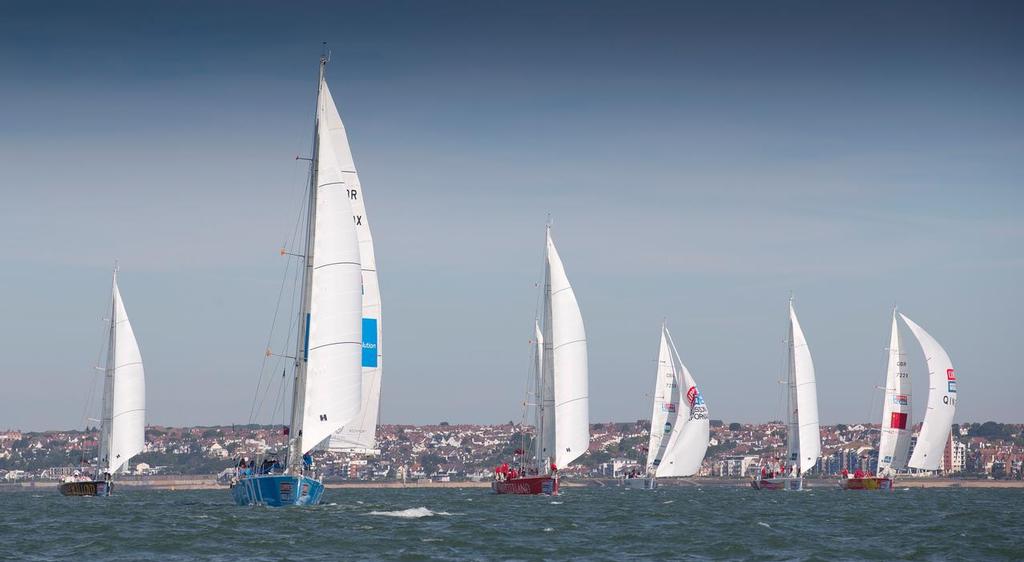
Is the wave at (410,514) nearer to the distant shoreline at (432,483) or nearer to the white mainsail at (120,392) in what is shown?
the white mainsail at (120,392)

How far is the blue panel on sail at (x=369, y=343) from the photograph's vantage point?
53500 mm

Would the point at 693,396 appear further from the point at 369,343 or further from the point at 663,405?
the point at 369,343

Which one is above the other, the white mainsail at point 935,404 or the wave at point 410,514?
the white mainsail at point 935,404

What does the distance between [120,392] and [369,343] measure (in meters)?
29.2

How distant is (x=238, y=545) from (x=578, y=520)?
15083mm

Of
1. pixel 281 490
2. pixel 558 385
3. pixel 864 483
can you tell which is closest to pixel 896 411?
pixel 864 483

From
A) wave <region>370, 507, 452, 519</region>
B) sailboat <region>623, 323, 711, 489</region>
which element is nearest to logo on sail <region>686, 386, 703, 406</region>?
sailboat <region>623, 323, 711, 489</region>

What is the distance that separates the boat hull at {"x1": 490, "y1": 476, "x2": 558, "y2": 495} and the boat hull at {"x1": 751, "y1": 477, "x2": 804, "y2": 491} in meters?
31.1

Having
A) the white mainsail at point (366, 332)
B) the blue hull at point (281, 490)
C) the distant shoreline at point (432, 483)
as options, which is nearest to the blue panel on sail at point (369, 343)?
the white mainsail at point (366, 332)

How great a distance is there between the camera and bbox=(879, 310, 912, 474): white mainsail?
94500 millimetres

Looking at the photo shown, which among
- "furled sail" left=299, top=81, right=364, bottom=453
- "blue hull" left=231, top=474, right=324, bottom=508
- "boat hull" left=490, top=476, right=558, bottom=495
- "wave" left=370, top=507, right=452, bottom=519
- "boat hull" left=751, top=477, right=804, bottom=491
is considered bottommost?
"wave" left=370, top=507, right=452, bottom=519

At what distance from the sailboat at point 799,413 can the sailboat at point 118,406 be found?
3891 centimetres

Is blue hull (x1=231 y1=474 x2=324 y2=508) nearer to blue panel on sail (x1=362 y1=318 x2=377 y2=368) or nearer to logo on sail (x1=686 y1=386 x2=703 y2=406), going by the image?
blue panel on sail (x1=362 y1=318 x2=377 y2=368)

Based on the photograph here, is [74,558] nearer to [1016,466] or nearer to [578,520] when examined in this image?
[578,520]
